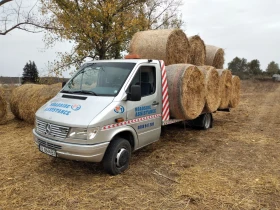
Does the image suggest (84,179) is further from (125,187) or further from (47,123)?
(47,123)

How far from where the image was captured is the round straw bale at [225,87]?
860 centimetres

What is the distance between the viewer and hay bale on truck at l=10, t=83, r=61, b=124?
8.60 metres

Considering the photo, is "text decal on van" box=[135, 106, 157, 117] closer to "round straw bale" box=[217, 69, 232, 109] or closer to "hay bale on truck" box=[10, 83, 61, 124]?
"round straw bale" box=[217, 69, 232, 109]

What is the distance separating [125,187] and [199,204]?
4.02 ft

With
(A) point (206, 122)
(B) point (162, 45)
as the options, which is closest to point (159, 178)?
(B) point (162, 45)

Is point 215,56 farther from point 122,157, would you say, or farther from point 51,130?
point 51,130

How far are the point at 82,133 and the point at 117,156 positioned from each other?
87cm

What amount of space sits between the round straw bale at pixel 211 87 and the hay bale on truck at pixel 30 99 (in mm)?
Answer: 4842

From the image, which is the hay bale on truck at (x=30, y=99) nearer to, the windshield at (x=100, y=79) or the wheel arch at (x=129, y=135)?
the windshield at (x=100, y=79)

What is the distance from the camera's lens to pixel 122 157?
187 inches

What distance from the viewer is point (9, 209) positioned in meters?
3.62

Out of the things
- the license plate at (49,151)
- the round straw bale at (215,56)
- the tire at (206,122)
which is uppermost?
the round straw bale at (215,56)

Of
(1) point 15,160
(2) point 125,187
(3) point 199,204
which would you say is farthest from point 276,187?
(1) point 15,160

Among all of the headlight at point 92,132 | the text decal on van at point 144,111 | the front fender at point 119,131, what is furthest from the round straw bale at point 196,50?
the headlight at point 92,132
